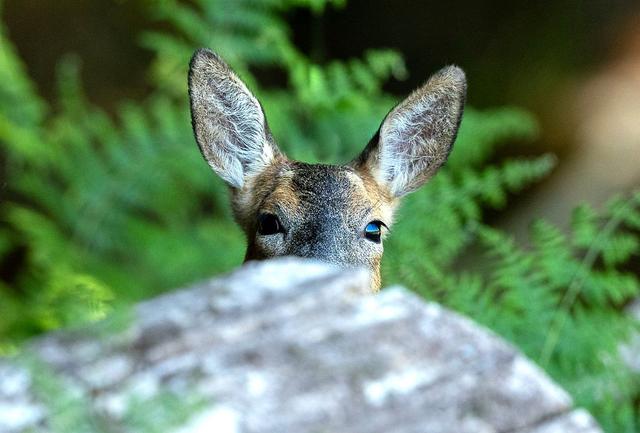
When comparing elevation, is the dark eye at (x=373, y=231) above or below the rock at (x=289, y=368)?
above

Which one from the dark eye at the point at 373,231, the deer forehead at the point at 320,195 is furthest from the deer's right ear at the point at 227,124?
the dark eye at the point at 373,231

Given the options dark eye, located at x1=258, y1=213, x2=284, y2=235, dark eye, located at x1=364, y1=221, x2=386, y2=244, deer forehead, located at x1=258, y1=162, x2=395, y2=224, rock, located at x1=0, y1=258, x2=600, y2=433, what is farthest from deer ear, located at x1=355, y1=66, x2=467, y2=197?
rock, located at x1=0, y1=258, x2=600, y2=433

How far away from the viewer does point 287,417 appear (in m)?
2.70

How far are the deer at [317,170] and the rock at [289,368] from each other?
2.65 meters

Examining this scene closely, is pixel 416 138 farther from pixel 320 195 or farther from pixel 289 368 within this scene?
pixel 289 368

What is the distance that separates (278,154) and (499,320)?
210cm

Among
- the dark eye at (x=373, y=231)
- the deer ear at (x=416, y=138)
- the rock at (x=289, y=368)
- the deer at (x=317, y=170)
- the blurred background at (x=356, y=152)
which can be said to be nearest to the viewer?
the rock at (x=289, y=368)

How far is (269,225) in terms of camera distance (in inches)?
234

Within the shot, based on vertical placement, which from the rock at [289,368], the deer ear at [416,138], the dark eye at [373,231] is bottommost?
the rock at [289,368]

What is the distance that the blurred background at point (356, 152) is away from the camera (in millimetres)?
5266

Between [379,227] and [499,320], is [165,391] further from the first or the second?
[379,227]

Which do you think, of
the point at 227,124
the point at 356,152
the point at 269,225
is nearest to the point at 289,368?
the point at 269,225

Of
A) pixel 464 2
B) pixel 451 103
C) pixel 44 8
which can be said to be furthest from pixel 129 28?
pixel 451 103

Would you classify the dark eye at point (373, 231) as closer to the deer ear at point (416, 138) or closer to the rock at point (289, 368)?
the deer ear at point (416, 138)
